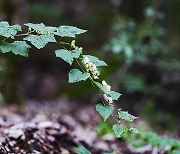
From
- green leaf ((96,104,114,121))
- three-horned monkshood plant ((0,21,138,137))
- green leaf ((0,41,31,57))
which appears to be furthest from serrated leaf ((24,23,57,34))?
green leaf ((96,104,114,121))

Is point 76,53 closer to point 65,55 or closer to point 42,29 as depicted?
point 65,55

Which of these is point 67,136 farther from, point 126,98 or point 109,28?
point 109,28

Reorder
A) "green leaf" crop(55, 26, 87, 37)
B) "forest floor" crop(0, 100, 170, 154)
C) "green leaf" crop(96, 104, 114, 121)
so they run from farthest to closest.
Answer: "forest floor" crop(0, 100, 170, 154)
"green leaf" crop(55, 26, 87, 37)
"green leaf" crop(96, 104, 114, 121)

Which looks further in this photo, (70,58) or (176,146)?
(176,146)

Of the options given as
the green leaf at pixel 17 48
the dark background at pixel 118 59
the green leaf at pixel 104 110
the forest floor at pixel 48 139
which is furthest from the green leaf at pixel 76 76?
the dark background at pixel 118 59

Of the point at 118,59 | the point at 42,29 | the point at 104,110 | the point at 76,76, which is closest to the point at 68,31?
the point at 42,29

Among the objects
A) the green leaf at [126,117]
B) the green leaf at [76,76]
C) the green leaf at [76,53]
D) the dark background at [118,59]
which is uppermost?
the dark background at [118,59]

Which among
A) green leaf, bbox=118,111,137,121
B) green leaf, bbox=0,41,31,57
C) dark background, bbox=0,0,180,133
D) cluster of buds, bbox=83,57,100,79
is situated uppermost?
dark background, bbox=0,0,180,133

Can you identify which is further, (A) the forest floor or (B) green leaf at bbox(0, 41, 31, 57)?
(A) the forest floor

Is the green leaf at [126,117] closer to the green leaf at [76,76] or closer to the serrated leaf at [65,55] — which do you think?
the green leaf at [76,76]

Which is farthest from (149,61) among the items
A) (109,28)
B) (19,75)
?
(109,28)

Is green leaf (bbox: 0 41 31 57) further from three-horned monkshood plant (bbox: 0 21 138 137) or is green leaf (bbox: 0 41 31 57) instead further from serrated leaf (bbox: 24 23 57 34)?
serrated leaf (bbox: 24 23 57 34)
